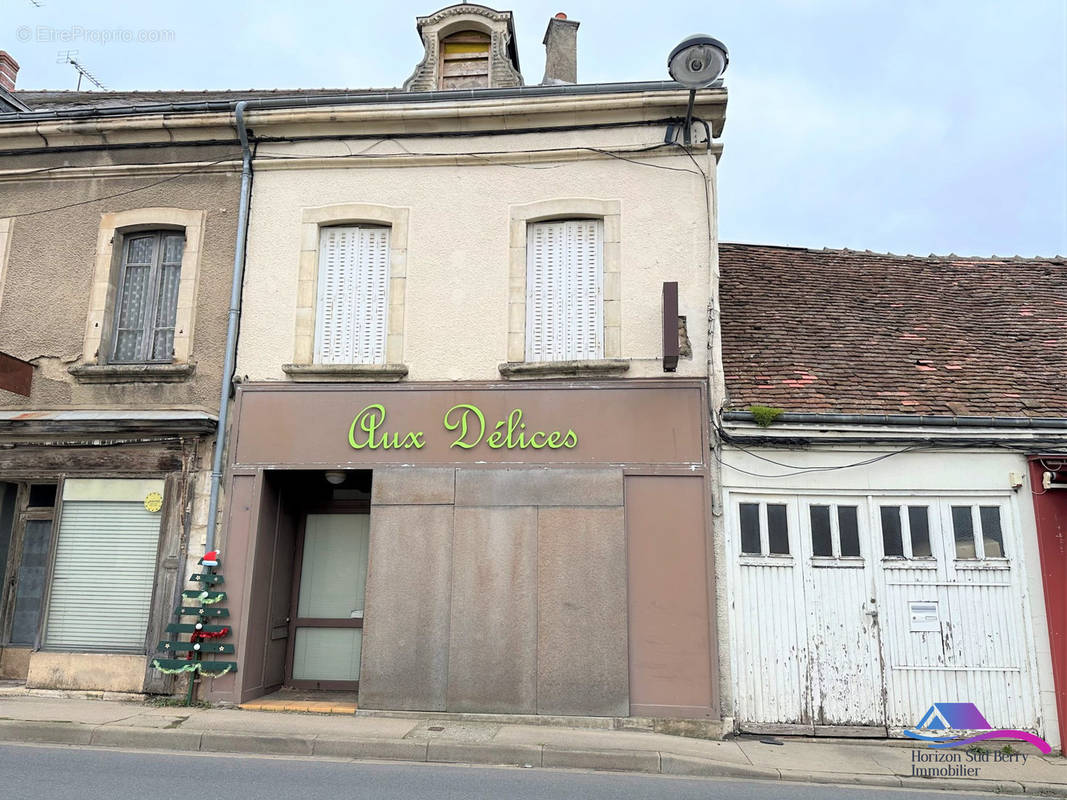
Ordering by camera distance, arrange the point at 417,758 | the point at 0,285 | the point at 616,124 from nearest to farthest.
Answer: the point at 417,758, the point at 616,124, the point at 0,285

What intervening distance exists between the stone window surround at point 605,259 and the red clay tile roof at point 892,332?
1487mm

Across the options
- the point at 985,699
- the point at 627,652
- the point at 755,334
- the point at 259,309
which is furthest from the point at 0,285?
the point at 985,699

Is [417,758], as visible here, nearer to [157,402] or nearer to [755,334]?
[157,402]

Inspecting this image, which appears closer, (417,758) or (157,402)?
(417,758)

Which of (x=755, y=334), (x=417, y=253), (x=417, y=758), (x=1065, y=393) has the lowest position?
(x=417, y=758)

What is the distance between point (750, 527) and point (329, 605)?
5.03m

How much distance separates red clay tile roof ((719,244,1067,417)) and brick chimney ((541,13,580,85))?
138 inches

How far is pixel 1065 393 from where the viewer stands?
8.73 m

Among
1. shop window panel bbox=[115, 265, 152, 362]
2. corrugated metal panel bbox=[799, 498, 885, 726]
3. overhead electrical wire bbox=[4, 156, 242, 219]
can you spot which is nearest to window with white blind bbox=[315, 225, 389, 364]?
overhead electrical wire bbox=[4, 156, 242, 219]

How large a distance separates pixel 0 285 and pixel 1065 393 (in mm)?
12756

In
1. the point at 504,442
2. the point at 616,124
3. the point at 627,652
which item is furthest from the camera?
the point at 616,124

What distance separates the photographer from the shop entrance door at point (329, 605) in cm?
930

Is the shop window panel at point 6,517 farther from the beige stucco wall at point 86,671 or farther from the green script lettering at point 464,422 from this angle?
the green script lettering at point 464,422

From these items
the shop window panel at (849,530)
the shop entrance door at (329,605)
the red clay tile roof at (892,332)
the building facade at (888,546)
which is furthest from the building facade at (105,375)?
the shop window panel at (849,530)
